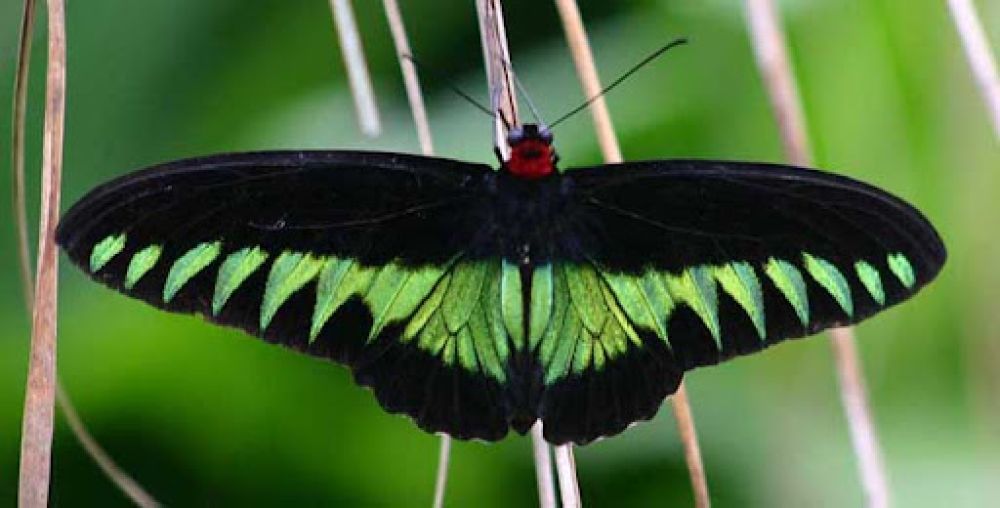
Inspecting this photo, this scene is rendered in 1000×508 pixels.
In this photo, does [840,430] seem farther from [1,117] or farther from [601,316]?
[1,117]

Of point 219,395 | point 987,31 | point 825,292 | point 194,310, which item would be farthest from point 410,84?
point 987,31

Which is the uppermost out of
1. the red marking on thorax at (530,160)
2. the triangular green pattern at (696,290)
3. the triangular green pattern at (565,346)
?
the red marking on thorax at (530,160)

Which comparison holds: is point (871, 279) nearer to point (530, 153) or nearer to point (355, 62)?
point (530, 153)

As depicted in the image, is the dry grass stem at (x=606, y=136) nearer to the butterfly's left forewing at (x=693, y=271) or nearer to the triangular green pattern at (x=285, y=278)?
the butterfly's left forewing at (x=693, y=271)

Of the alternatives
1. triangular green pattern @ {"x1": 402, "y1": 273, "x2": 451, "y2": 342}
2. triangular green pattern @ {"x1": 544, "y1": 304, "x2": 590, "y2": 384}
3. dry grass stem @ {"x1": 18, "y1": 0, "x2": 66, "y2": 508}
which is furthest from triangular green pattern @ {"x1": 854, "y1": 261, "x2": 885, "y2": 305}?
dry grass stem @ {"x1": 18, "y1": 0, "x2": 66, "y2": 508}

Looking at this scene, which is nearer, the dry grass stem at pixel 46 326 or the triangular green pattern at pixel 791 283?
the dry grass stem at pixel 46 326

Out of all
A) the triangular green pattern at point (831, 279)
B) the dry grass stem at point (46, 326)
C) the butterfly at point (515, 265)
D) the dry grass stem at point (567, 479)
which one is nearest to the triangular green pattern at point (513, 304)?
the butterfly at point (515, 265)

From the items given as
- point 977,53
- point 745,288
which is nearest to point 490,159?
point 745,288
